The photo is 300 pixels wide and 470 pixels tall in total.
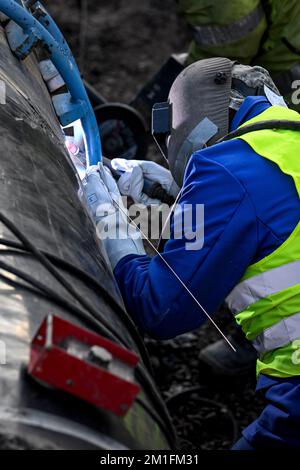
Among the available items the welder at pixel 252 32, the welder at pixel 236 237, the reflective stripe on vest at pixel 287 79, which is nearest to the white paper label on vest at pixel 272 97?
the welder at pixel 236 237

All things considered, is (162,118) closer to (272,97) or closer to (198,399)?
(272,97)

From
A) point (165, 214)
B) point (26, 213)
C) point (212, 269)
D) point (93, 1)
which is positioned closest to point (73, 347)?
point (26, 213)

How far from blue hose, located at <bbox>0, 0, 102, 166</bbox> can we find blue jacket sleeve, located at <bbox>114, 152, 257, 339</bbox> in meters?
0.60

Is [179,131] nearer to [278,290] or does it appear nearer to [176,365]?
[278,290]

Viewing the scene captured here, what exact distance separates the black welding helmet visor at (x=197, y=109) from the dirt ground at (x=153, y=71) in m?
1.53

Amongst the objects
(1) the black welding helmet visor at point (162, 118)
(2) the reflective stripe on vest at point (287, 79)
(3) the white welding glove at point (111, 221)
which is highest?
(1) the black welding helmet visor at point (162, 118)

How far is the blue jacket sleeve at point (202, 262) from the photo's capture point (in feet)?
8.24

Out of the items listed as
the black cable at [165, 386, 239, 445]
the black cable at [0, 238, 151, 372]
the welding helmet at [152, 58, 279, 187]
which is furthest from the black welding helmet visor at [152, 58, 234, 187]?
the black cable at [165, 386, 239, 445]

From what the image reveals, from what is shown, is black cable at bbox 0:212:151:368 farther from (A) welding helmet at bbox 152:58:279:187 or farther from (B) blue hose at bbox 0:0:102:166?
(B) blue hose at bbox 0:0:102:166

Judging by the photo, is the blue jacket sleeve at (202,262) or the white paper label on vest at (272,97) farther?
the white paper label on vest at (272,97)

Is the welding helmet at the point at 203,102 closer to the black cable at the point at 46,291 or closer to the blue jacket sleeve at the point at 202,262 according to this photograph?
the blue jacket sleeve at the point at 202,262

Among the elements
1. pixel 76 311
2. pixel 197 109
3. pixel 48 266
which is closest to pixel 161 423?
pixel 76 311

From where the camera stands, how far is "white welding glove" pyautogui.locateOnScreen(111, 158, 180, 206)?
307 centimetres

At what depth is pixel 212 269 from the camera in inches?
100
